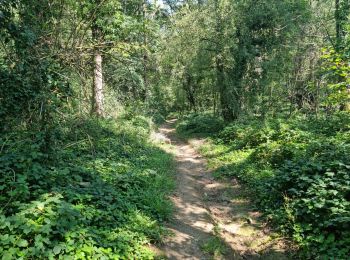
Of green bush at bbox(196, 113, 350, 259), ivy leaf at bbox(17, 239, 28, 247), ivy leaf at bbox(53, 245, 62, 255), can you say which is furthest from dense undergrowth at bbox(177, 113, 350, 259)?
ivy leaf at bbox(17, 239, 28, 247)

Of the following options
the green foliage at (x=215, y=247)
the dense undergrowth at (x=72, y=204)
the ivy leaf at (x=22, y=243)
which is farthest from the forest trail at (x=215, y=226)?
the ivy leaf at (x=22, y=243)

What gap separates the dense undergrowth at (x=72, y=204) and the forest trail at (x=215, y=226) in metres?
0.46

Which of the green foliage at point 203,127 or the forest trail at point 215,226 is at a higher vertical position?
the green foliage at point 203,127

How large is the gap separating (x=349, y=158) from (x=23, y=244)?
673cm

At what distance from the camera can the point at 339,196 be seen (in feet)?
19.7

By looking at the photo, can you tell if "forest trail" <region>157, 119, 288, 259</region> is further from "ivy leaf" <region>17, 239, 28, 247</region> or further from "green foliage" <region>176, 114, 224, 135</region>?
"green foliage" <region>176, 114, 224, 135</region>

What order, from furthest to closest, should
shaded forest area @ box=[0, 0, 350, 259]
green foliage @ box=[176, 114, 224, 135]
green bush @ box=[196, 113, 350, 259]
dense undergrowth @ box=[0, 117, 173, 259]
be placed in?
green foliage @ box=[176, 114, 224, 135] < green bush @ box=[196, 113, 350, 259] < shaded forest area @ box=[0, 0, 350, 259] < dense undergrowth @ box=[0, 117, 173, 259]

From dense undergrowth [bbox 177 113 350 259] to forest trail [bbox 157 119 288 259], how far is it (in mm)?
411

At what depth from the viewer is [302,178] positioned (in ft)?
22.5

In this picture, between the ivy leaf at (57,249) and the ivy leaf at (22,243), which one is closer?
the ivy leaf at (22,243)

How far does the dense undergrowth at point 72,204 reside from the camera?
161 inches

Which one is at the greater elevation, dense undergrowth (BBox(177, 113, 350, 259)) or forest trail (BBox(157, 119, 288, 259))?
dense undergrowth (BBox(177, 113, 350, 259))

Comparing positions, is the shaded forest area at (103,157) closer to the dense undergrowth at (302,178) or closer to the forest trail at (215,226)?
the dense undergrowth at (302,178)

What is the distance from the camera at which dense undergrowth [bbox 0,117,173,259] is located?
4.08m
